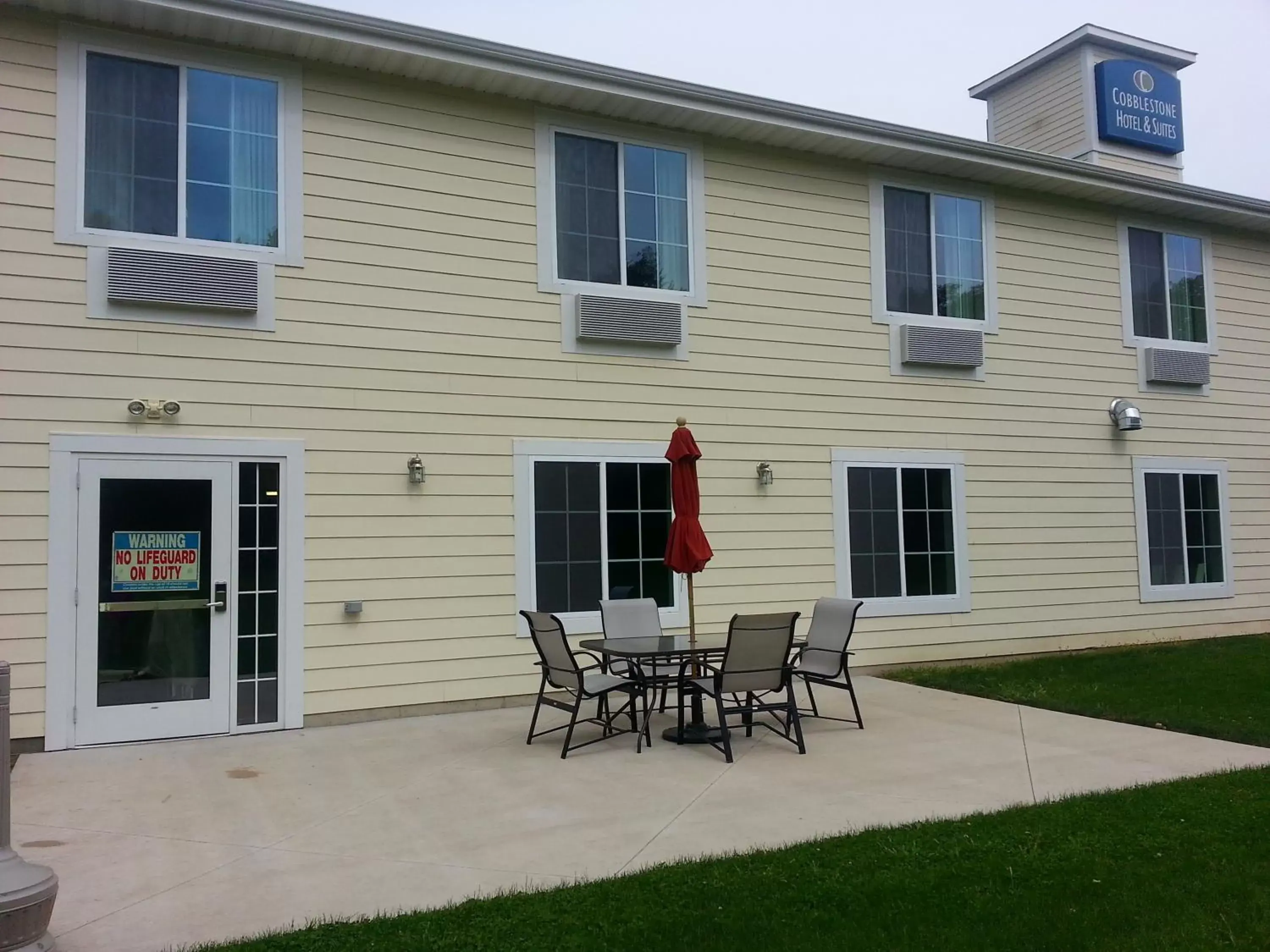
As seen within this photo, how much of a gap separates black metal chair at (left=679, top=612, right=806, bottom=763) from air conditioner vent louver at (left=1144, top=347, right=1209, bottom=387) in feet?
23.3

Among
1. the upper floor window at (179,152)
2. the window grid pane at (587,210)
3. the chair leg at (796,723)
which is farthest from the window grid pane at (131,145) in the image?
the chair leg at (796,723)

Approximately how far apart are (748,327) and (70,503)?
5.61 meters

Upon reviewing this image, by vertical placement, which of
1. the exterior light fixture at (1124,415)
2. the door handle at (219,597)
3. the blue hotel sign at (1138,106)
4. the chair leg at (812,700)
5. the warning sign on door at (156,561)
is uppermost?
the blue hotel sign at (1138,106)

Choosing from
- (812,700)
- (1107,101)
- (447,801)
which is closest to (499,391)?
(812,700)

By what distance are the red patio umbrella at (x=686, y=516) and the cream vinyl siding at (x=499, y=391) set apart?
5.70 feet

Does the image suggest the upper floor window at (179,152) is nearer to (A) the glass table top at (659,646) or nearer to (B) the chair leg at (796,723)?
(A) the glass table top at (659,646)

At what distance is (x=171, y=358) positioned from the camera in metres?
7.05

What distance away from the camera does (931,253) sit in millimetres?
10336

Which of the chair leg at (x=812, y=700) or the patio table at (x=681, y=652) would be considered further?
the chair leg at (x=812, y=700)

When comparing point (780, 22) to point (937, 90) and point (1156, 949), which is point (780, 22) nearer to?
point (937, 90)

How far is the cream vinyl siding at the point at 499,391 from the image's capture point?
6.79 metres

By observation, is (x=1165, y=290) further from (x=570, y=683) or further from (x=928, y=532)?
(x=570, y=683)

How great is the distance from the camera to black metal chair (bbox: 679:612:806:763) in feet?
20.6

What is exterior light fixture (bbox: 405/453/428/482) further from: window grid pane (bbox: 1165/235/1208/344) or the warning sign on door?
window grid pane (bbox: 1165/235/1208/344)
